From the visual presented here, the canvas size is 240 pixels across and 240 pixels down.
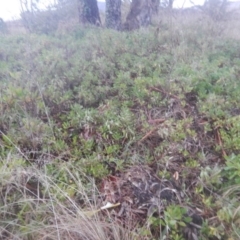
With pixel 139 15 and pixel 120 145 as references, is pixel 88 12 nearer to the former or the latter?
pixel 139 15

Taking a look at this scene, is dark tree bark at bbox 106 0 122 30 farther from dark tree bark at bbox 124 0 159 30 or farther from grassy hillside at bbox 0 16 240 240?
grassy hillside at bbox 0 16 240 240

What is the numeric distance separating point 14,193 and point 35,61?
7.18 feet

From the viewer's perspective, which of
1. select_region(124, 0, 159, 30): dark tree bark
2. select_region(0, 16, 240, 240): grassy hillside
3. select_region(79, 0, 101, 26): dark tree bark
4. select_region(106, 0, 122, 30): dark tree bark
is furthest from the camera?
select_region(79, 0, 101, 26): dark tree bark

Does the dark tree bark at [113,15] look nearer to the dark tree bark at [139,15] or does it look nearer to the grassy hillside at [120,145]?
the dark tree bark at [139,15]

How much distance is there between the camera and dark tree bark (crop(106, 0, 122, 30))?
6168mm

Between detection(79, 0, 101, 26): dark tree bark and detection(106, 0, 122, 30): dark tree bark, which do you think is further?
detection(79, 0, 101, 26): dark tree bark

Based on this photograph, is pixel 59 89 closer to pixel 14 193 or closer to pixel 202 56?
pixel 14 193

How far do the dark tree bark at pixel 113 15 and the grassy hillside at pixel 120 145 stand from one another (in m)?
2.12

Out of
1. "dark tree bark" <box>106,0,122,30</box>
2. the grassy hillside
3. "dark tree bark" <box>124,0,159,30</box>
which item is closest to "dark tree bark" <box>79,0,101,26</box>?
"dark tree bark" <box>106,0,122,30</box>

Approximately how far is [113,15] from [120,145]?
4160 mm

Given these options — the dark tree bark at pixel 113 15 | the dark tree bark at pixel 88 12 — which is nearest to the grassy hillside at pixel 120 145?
the dark tree bark at pixel 113 15

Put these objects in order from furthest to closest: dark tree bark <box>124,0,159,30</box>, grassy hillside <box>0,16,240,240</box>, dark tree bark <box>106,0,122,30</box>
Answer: dark tree bark <box>124,0,159,30</box> → dark tree bark <box>106,0,122,30</box> → grassy hillside <box>0,16,240,240</box>

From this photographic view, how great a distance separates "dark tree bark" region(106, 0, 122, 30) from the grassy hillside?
83.4 inches

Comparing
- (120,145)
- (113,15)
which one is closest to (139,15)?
(113,15)
